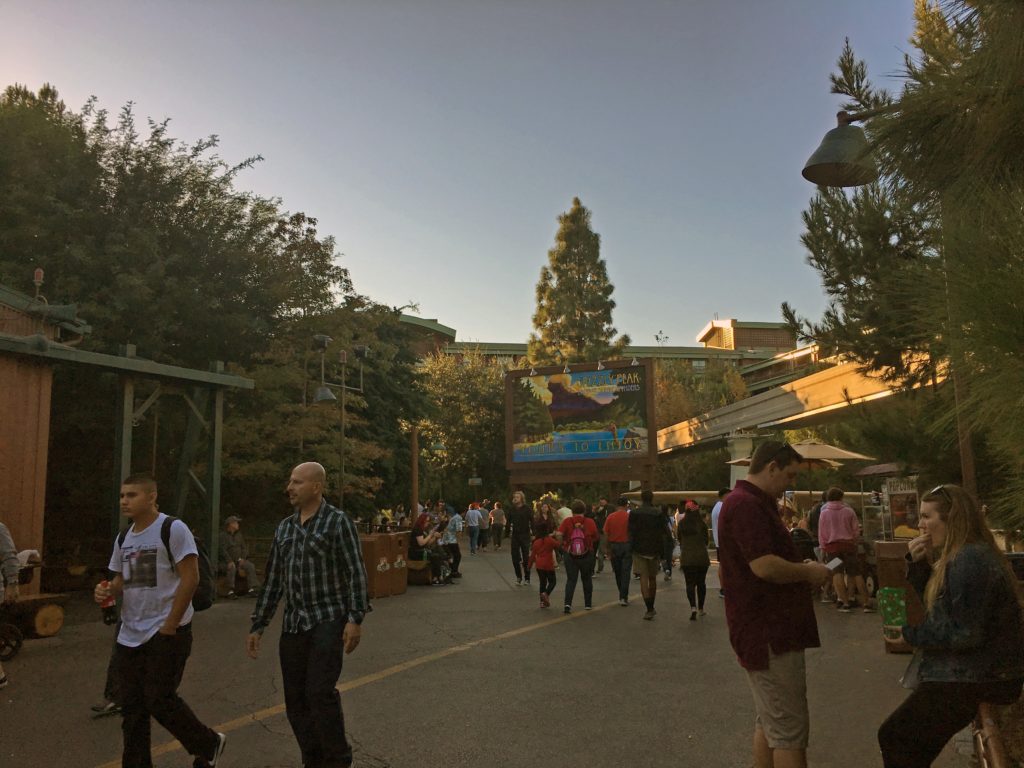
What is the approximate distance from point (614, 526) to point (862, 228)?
5.59 meters

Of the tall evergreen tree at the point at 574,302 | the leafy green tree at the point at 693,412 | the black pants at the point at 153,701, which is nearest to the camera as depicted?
the black pants at the point at 153,701

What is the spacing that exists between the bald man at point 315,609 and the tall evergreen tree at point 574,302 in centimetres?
4467

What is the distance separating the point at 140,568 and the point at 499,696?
125 inches

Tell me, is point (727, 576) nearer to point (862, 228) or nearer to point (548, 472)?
point (862, 228)

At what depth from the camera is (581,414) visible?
31.6m

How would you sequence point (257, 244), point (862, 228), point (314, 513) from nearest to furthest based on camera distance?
point (314, 513), point (862, 228), point (257, 244)

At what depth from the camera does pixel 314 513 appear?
185 inches

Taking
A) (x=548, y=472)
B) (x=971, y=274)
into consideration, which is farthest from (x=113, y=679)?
(x=548, y=472)

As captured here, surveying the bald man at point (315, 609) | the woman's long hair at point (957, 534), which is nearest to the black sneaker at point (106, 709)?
the bald man at point (315, 609)

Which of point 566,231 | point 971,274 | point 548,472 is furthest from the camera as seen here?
point 566,231

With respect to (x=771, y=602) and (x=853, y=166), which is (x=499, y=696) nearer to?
(x=771, y=602)

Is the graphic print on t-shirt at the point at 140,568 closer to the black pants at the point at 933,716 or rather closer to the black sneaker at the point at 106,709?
the black sneaker at the point at 106,709

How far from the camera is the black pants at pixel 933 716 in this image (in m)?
3.39

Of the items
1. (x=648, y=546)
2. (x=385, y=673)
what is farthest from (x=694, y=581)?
(x=385, y=673)
